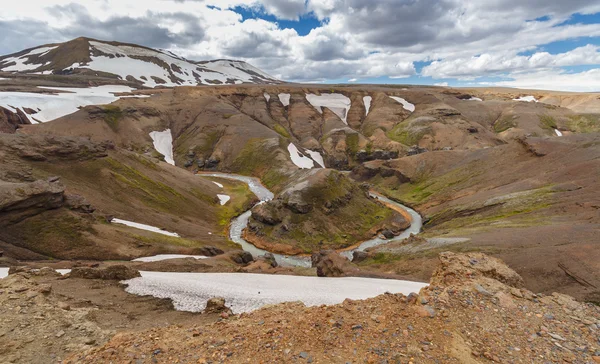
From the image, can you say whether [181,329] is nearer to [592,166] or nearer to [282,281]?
[282,281]

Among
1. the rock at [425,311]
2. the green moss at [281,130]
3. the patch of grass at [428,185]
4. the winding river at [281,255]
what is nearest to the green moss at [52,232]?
the winding river at [281,255]

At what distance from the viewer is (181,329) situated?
513 inches

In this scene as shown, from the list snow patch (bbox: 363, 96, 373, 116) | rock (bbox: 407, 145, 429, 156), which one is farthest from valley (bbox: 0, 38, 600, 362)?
snow patch (bbox: 363, 96, 373, 116)

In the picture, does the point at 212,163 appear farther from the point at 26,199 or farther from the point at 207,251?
the point at 26,199

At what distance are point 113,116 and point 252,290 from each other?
129m

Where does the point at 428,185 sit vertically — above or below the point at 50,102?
below

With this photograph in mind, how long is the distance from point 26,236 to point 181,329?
33965mm

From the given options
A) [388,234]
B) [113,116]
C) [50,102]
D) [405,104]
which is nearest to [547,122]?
[405,104]

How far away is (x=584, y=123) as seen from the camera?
140000 mm

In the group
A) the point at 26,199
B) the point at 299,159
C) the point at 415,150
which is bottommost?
the point at 299,159

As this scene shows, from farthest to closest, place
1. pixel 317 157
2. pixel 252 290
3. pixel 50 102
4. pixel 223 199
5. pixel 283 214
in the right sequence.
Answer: pixel 317 157 → pixel 50 102 → pixel 223 199 → pixel 283 214 → pixel 252 290

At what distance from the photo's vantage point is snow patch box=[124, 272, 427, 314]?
63.2 feet

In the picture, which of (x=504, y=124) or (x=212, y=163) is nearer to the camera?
(x=212, y=163)

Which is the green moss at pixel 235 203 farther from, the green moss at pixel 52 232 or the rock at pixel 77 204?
the green moss at pixel 52 232
